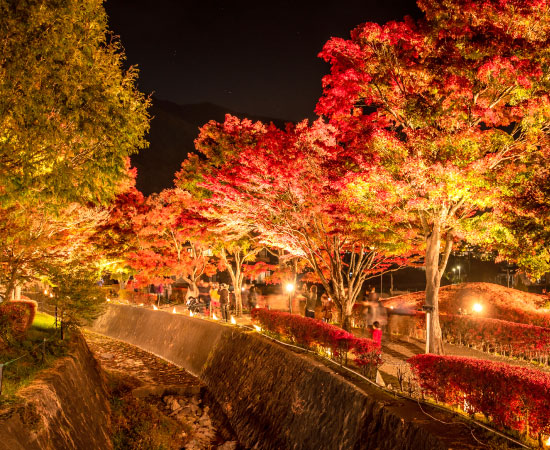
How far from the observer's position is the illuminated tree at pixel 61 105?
7402 mm

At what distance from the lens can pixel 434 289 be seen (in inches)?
476

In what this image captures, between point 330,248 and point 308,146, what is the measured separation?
4.44m

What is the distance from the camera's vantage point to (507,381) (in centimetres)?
665

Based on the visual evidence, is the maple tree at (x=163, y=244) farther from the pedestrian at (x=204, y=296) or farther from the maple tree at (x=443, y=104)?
the maple tree at (x=443, y=104)

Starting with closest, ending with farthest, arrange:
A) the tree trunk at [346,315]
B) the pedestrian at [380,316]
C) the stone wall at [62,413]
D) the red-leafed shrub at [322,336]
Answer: the stone wall at [62,413] → the red-leafed shrub at [322,336] → the tree trunk at [346,315] → the pedestrian at [380,316]

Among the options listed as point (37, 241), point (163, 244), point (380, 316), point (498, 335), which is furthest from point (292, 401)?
point (163, 244)

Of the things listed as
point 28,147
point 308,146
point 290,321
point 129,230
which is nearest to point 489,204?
point 308,146

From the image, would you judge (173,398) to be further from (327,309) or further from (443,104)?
(443,104)

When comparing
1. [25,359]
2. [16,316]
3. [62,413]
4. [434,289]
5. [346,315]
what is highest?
[434,289]

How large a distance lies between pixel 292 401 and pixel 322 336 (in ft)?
7.34

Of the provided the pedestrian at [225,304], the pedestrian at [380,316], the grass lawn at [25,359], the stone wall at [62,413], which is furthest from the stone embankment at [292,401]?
the grass lawn at [25,359]

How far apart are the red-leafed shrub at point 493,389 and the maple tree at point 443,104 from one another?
165 inches

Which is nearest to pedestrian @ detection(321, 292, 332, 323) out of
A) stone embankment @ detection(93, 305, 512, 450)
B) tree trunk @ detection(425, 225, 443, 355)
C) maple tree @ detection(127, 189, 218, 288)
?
stone embankment @ detection(93, 305, 512, 450)

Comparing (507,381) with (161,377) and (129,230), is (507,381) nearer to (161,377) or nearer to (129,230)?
(161,377)
